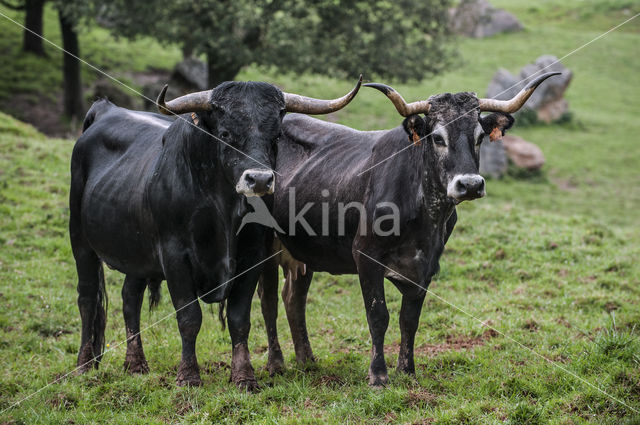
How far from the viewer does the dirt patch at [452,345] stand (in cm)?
762

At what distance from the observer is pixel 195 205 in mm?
6270

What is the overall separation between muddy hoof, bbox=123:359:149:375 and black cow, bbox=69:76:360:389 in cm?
1

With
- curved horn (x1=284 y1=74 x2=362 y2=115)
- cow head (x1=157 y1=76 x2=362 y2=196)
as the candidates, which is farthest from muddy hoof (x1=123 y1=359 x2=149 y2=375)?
curved horn (x1=284 y1=74 x2=362 y2=115)

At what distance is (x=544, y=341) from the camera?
7602 millimetres

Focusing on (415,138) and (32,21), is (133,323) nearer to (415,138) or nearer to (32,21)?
(415,138)

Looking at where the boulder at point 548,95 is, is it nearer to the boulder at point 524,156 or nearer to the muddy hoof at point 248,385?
the boulder at point 524,156

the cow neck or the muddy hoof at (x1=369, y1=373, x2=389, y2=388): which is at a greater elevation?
the cow neck

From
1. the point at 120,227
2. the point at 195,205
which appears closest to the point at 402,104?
the point at 195,205

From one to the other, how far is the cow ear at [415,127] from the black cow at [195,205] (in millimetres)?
592

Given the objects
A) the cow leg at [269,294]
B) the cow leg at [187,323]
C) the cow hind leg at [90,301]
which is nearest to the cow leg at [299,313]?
the cow leg at [269,294]

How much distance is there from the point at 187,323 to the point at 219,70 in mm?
13862

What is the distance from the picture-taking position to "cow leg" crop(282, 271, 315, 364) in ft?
24.6

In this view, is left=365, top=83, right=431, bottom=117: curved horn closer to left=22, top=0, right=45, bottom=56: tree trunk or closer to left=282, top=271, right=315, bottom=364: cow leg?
left=282, top=271, right=315, bottom=364: cow leg

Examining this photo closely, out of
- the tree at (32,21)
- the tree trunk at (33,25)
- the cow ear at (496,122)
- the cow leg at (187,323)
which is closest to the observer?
the cow leg at (187,323)
